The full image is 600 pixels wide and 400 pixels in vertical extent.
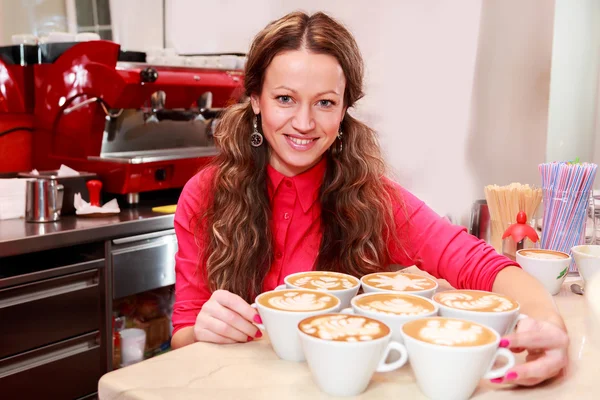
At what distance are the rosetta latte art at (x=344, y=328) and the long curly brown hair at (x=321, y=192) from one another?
0.66 meters

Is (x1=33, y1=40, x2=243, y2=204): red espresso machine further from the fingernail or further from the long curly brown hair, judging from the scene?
the fingernail

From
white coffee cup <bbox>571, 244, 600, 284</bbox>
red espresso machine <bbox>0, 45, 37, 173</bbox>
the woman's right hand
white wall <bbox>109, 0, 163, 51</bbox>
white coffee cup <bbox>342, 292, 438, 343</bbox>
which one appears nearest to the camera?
white coffee cup <bbox>342, 292, 438, 343</bbox>

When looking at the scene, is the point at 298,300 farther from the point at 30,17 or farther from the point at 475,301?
the point at 30,17

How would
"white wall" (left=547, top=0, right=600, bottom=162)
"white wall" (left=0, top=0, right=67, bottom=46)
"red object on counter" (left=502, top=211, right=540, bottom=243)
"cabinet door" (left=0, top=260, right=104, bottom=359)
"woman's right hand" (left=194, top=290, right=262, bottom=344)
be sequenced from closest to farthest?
"woman's right hand" (left=194, top=290, right=262, bottom=344) < "red object on counter" (left=502, top=211, right=540, bottom=243) < "cabinet door" (left=0, top=260, right=104, bottom=359) < "white wall" (left=547, top=0, right=600, bottom=162) < "white wall" (left=0, top=0, right=67, bottom=46)

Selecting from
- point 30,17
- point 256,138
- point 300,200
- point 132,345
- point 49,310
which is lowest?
point 132,345

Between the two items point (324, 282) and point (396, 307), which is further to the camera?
point (324, 282)

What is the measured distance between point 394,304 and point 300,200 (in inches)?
29.1

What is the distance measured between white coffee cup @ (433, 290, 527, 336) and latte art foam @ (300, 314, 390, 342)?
15 centimetres

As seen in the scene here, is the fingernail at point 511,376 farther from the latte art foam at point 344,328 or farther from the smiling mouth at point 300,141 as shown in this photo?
the smiling mouth at point 300,141

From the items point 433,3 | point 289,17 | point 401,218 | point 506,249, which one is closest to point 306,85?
point 289,17

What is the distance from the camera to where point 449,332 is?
2.95ft

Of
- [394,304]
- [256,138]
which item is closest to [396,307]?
[394,304]

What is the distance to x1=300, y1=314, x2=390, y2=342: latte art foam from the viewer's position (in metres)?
0.87

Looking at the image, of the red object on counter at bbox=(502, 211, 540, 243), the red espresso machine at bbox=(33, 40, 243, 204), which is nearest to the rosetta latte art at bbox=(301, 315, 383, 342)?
the red object on counter at bbox=(502, 211, 540, 243)
